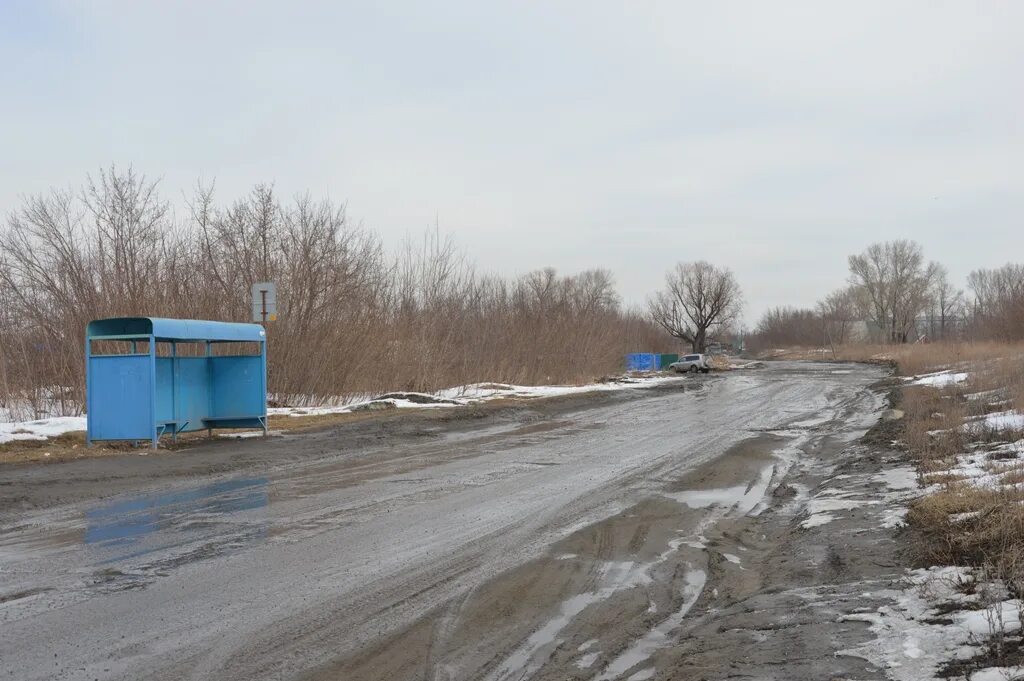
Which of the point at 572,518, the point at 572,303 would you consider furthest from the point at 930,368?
the point at 572,518

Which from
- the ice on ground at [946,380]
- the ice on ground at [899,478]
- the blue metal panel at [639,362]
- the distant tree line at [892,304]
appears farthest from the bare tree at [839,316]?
the ice on ground at [899,478]

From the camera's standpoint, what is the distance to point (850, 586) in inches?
244

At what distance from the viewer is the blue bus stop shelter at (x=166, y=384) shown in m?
14.8

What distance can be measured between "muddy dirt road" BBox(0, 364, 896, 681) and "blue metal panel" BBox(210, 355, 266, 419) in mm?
3102

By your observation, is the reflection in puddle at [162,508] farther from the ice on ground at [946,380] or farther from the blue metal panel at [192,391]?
the ice on ground at [946,380]

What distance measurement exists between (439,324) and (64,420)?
1716cm

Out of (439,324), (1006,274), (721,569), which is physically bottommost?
(721,569)

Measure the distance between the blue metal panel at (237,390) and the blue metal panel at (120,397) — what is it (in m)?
2.79

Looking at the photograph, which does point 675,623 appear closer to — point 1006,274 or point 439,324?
point 439,324

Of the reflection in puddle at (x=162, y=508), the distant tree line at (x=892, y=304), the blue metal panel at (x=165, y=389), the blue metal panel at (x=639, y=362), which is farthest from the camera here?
the distant tree line at (x=892, y=304)

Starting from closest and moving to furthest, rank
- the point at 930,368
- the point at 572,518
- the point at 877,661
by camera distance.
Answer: the point at 877,661, the point at 572,518, the point at 930,368

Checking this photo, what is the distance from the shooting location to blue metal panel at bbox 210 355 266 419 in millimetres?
17750

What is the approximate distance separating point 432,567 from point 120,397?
1032 cm

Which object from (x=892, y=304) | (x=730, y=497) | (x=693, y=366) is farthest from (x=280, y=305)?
(x=892, y=304)
